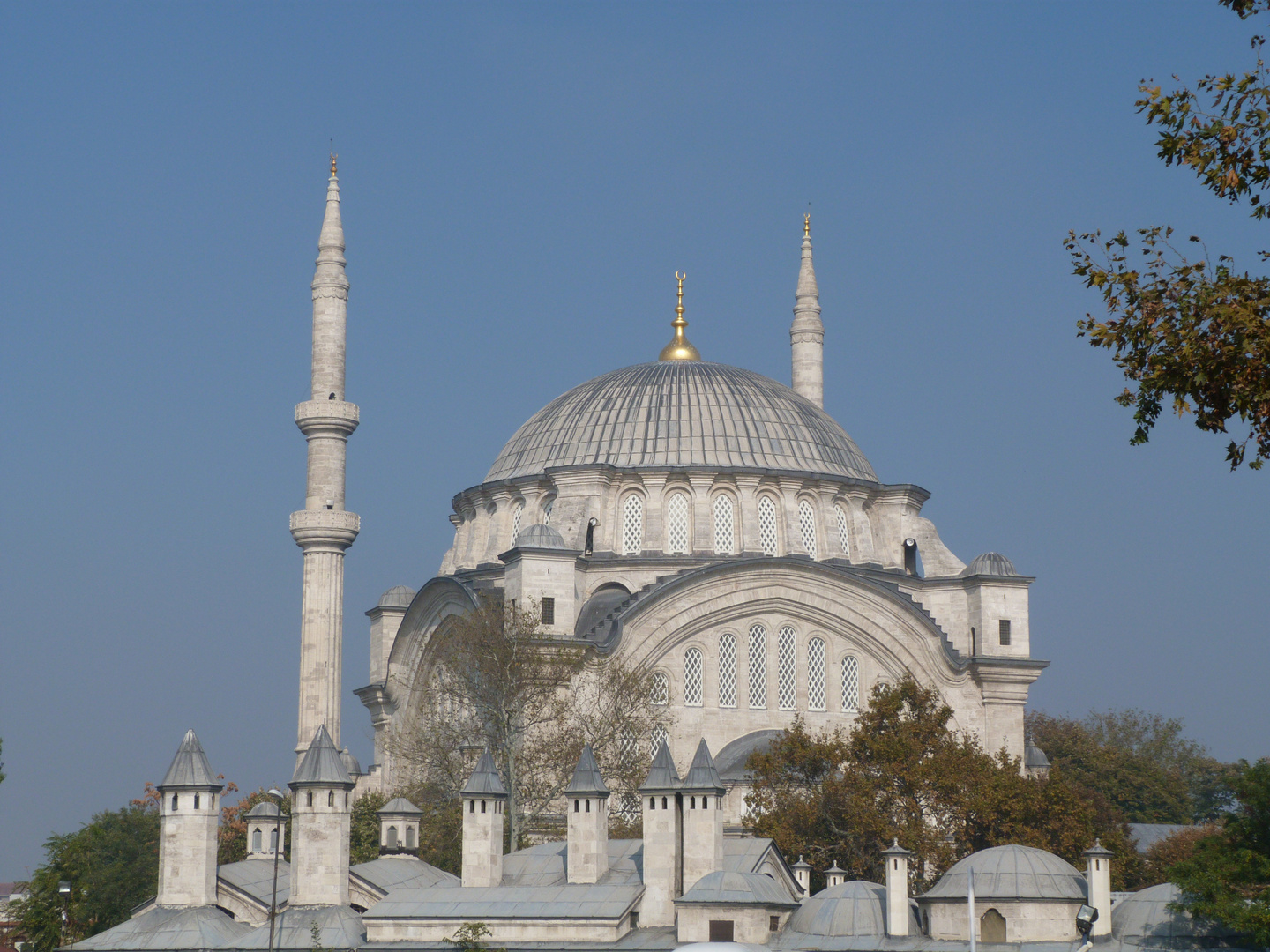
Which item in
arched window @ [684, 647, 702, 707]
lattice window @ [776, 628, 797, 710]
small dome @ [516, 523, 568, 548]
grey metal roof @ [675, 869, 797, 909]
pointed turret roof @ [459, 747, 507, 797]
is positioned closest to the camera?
grey metal roof @ [675, 869, 797, 909]

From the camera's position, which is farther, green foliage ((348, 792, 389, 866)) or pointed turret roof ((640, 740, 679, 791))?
green foliage ((348, 792, 389, 866))

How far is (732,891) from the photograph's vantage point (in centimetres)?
2414

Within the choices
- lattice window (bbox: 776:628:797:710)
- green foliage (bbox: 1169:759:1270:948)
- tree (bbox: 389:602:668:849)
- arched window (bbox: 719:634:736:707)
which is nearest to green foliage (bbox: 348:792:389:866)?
tree (bbox: 389:602:668:849)

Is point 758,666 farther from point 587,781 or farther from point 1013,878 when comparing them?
point 1013,878

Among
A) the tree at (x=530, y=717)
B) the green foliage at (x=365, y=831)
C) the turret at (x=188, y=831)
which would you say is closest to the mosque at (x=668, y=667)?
the turret at (x=188, y=831)

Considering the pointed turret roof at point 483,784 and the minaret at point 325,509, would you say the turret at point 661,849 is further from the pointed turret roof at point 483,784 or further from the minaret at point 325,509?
the minaret at point 325,509

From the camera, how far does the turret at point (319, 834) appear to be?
A: 85.2 feet

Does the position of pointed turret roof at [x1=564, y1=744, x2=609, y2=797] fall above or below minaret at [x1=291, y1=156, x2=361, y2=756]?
below

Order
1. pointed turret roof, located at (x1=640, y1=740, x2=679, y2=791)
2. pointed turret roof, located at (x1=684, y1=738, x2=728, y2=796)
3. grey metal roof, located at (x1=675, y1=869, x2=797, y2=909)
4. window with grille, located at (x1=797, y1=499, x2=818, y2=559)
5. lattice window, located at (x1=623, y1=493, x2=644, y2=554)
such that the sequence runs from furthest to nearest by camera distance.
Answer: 1. window with grille, located at (x1=797, y1=499, x2=818, y2=559)
2. lattice window, located at (x1=623, y1=493, x2=644, y2=554)
3. pointed turret roof, located at (x1=640, y1=740, x2=679, y2=791)
4. pointed turret roof, located at (x1=684, y1=738, x2=728, y2=796)
5. grey metal roof, located at (x1=675, y1=869, x2=797, y2=909)

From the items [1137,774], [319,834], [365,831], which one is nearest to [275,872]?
[319,834]

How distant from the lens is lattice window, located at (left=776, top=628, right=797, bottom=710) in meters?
36.8

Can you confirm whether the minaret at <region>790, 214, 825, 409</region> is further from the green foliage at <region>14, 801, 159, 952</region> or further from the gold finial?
the green foliage at <region>14, 801, 159, 952</region>

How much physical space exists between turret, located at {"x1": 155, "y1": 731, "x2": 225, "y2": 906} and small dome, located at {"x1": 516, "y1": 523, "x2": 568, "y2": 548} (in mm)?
9958

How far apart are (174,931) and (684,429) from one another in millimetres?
17472
